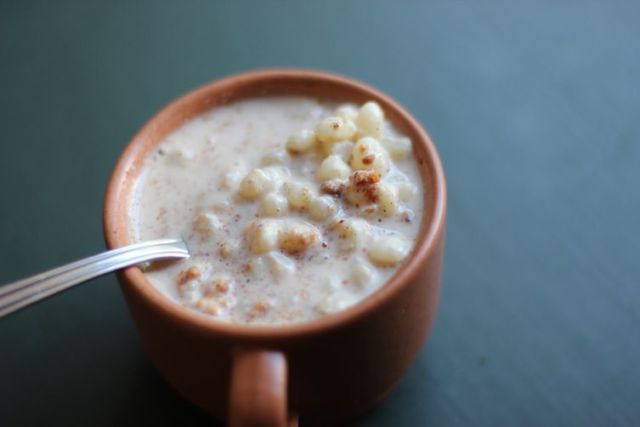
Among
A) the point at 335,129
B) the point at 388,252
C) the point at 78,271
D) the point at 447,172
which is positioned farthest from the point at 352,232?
the point at 447,172

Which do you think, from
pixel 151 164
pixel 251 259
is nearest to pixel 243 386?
pixel 251 259

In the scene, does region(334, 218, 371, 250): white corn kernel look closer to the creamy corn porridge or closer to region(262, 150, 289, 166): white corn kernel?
the creamy corn porridge

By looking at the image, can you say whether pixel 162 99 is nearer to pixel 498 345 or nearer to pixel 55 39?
pixel 55 39

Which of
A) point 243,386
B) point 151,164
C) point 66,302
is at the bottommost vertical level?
point 66,302

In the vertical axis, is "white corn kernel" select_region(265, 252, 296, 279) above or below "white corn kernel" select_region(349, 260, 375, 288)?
above

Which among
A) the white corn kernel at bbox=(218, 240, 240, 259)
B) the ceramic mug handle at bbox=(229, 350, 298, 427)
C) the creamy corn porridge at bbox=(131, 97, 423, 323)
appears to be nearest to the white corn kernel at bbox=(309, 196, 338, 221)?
the creamy corn porridge at bbox=(131, 97, 423, 323)
